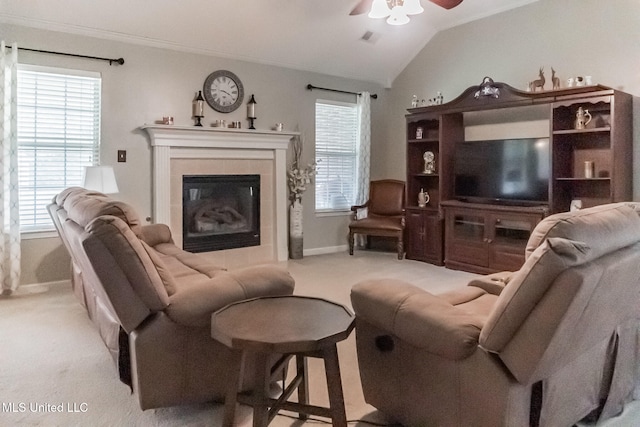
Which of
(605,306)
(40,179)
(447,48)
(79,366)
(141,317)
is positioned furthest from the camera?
(447,48)

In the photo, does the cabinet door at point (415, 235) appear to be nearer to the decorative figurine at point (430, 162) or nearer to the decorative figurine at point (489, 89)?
the decorative figurine at point (430, 162)

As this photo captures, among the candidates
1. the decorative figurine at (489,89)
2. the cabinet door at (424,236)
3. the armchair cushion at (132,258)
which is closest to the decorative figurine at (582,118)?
the decorative figurine at (489,89)

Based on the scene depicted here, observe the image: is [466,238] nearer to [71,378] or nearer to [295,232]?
[295,232]

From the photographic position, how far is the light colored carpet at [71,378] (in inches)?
86.4

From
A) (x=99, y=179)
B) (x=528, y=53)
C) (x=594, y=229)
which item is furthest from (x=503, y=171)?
(x=99, y=179)

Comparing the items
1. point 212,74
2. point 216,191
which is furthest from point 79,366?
point 212,74

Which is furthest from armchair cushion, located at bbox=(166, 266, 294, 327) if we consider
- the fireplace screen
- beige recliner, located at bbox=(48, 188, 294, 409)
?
the fireplace screen

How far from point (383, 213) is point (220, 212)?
2.26 m

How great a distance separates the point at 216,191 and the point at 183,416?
145 inches

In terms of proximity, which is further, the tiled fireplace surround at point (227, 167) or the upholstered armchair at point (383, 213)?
the upholstered armchair at point (383, 213)

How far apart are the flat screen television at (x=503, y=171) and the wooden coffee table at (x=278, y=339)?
370cm

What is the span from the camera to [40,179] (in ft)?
15.0

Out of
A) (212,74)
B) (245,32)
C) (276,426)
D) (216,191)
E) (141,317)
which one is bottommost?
(276,426)

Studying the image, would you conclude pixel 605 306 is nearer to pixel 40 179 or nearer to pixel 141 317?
pixel 141 317
